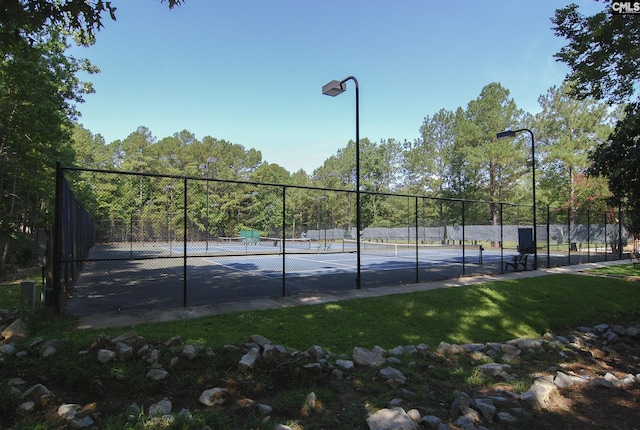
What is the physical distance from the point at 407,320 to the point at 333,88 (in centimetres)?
633

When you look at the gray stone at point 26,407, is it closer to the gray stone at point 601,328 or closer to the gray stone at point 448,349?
the gray stone at point 448,349

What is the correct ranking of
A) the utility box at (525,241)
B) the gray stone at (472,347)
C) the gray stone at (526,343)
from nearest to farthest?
the gray stone at (472,347)
the gray stone at (526,343)
the utility box at (525,241)

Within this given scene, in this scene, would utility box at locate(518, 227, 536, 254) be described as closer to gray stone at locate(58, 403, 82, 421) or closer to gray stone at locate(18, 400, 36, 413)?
gray stone at locate(58, 403, 82, 421)

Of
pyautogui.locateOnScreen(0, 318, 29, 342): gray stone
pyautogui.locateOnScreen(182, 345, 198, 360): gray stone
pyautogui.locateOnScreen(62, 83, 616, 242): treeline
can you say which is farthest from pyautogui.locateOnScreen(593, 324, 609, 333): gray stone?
pyautogui.locateOnScreen(62, 83, 616, 242): treeline

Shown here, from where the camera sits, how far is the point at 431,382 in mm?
4363

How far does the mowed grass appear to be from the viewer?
5.76m

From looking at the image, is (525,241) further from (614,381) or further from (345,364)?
(345,364)

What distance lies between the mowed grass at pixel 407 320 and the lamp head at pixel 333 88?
18.5ft

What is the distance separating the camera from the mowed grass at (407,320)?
227 inches

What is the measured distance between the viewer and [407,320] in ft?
23.7

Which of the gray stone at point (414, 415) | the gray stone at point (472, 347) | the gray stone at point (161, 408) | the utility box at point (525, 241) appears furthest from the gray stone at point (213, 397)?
the utility box at point (525, 241)

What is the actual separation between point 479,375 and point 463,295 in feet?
16.8

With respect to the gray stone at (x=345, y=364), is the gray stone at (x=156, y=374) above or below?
above

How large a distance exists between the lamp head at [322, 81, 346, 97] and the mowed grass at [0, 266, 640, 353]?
5.62 m
